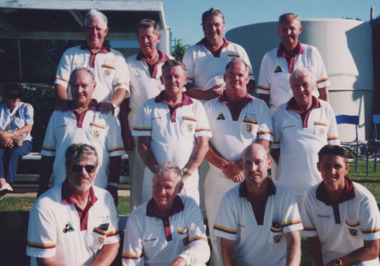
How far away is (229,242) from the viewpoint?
10.2 feet

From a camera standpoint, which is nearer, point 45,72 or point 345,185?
point 345,185

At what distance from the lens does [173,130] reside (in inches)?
145

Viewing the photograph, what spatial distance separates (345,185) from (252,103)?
1.22 meters

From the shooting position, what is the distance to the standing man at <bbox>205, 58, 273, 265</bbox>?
3793mm

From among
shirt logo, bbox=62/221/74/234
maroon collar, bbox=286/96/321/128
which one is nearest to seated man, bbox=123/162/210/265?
shirt logo, bbox=62/221/74/234

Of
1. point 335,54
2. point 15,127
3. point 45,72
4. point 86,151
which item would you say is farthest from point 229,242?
point 335,54

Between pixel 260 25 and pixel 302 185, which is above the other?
pixel 260 25

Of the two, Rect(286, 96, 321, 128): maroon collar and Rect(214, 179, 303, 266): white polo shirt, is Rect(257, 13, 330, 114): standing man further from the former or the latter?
Rect(214, 179, 303, 266): white polo shirt

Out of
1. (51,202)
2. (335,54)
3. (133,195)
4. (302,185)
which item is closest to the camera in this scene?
(51,202)

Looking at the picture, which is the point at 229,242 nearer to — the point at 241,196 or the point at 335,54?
the point at 241,196

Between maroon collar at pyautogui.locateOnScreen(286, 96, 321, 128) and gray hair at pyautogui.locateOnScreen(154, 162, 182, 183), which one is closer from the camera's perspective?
gray hair at pyautogui.locateOnScreen(154, 162, 182, 183)

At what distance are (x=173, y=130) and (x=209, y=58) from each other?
1198 millimetres

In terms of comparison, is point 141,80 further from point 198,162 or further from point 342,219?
point 342,219

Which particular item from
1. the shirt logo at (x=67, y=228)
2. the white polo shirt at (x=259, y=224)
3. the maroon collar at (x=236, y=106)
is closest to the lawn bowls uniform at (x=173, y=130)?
the maroon collar at (x=236, y=106)
